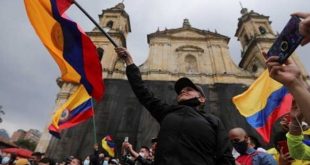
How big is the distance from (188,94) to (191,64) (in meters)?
20.5

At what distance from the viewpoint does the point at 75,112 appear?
22.8 ft

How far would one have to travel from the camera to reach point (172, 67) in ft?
70.9

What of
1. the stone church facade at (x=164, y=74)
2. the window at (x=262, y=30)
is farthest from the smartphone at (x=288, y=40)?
the window at (x=262, y=30)

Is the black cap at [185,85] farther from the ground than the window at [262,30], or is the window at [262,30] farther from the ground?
the window at [262,30]

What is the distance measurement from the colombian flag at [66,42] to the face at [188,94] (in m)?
2.51

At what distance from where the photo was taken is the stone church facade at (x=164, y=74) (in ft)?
50.6

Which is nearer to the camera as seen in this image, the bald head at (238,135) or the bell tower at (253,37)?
the bald head at (238,135)

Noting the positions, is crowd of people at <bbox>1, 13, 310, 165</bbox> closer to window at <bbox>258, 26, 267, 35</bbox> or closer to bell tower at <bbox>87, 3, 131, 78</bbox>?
bell tower at <bbox>87, 3, 131, 78</bbox>

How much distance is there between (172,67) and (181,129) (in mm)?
19911

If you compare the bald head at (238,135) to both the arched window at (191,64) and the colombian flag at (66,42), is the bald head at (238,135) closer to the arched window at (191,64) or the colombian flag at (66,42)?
the colombian flag at (66,42)

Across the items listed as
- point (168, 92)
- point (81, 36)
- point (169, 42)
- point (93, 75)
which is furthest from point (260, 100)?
point (169, 42)

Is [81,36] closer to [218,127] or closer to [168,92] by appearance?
[218,127]

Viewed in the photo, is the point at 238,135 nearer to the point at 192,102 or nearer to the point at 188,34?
the point at 192,102

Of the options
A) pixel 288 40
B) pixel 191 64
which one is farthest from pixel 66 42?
Result: pixel 191 64
